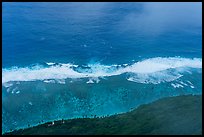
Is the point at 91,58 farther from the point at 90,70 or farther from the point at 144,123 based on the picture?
the point at 144,123

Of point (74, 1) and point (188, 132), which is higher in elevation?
point (74, 1)

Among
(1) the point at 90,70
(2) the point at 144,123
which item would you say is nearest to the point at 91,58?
(1) the point at 90,70

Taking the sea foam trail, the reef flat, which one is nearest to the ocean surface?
the sea foam trail

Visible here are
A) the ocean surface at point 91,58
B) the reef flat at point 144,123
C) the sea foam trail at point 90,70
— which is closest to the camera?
the reef flat at point 144,123

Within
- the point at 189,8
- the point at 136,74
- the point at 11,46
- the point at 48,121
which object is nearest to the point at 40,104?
the point at 48,121

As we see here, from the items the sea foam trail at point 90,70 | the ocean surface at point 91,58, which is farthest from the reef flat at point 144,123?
the sea foam trail at point 90,70

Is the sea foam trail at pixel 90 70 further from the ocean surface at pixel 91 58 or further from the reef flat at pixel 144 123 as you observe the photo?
the reef flat at pixel 144 123

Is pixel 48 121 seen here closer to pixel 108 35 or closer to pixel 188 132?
pixel 188 132
